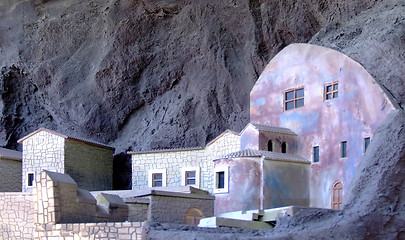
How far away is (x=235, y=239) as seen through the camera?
17391 millimetres

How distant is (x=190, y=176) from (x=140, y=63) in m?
8.28

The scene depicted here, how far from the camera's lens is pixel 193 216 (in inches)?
1130

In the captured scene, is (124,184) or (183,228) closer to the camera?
(183,228)

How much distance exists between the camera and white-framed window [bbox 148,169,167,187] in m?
34.2

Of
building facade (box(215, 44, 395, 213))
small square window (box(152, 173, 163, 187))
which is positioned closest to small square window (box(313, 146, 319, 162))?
building facade (box(215, 44, 395, 213))

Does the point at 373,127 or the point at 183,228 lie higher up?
the point at 373,127

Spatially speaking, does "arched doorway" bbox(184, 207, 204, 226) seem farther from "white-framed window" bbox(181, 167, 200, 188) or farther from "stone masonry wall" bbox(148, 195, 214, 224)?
"white-framed window" bbox(181, 167, 200, 188)

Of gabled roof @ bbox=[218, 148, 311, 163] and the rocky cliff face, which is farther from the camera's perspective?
the rocky cliff face

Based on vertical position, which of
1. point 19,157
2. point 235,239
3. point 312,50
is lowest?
point 235,239

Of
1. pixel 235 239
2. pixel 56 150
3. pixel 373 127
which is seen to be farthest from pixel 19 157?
pixel 235 239

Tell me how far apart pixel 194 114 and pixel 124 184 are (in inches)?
229

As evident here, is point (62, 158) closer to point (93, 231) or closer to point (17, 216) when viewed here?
point (17, 216)

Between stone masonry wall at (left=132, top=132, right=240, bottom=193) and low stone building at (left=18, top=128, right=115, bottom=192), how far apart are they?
2.19 m

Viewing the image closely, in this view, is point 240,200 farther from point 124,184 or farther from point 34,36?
point 34,36
